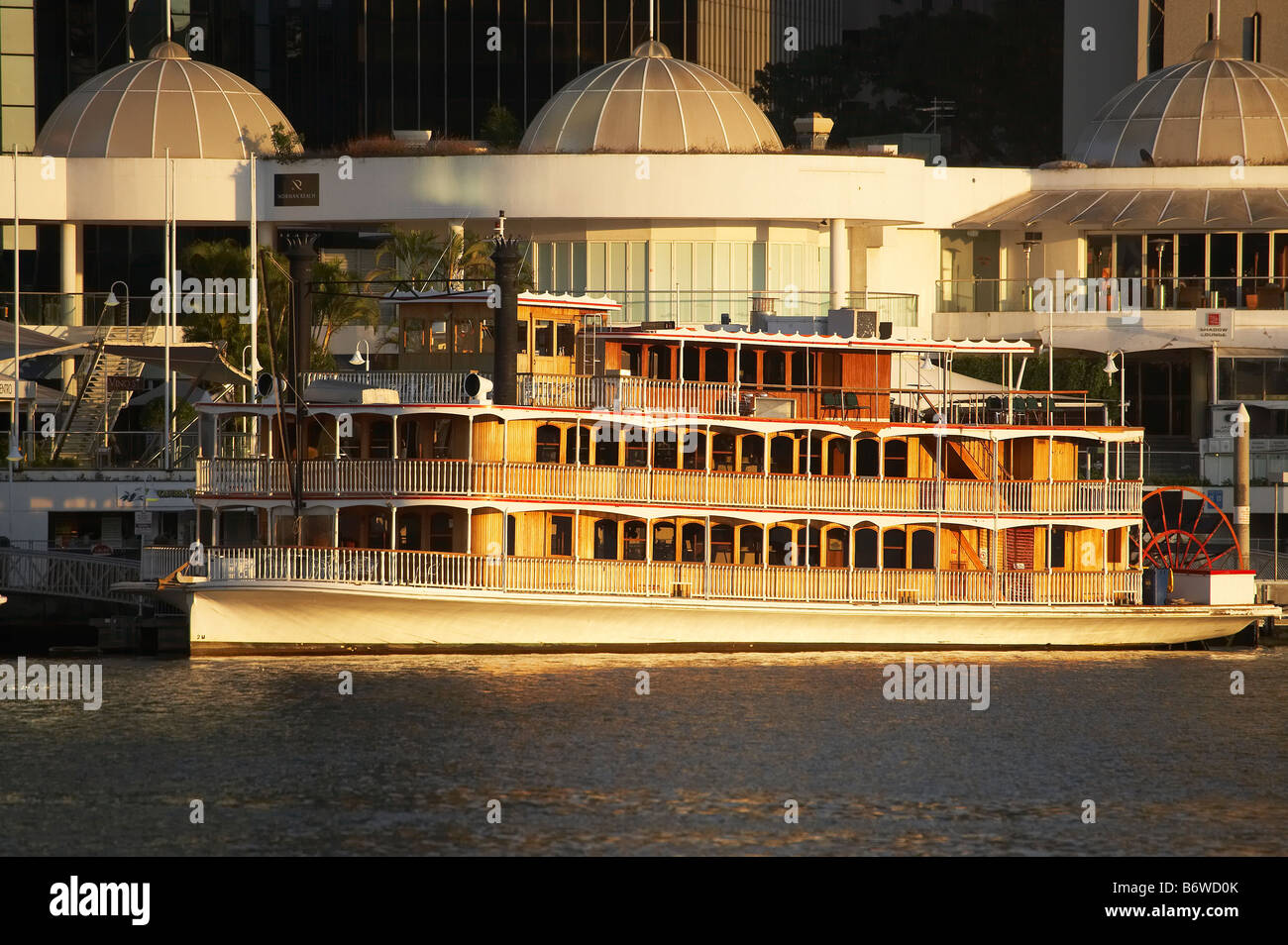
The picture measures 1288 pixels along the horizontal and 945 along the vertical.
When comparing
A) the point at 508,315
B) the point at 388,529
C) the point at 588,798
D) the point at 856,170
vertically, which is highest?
the point at 856,170

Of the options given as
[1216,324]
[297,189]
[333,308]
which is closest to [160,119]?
[297,189]

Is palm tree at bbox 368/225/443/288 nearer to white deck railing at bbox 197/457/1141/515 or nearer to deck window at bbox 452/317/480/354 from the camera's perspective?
deck window at bbox 452/317/480/354

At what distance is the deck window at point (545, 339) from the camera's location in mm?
48344

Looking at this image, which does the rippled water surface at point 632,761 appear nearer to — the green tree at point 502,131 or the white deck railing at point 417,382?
the white deck railing at point 417,382

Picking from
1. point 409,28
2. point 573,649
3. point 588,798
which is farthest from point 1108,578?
point 409,28

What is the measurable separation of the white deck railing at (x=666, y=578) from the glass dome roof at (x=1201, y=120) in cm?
3151

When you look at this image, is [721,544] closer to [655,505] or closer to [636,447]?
[655,505]

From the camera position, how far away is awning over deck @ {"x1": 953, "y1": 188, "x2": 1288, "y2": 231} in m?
73.8

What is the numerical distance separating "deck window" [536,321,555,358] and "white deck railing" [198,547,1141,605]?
4549 mm

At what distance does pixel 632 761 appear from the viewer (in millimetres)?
36469

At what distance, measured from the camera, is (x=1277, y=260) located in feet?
248

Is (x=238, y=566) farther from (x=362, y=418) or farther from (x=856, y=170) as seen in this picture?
(x=856, y=170)

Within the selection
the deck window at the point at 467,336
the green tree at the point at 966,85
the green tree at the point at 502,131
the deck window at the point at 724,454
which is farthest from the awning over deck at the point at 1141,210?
the deck window at the point at 467,336

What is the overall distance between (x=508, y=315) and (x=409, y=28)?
5399 cm
